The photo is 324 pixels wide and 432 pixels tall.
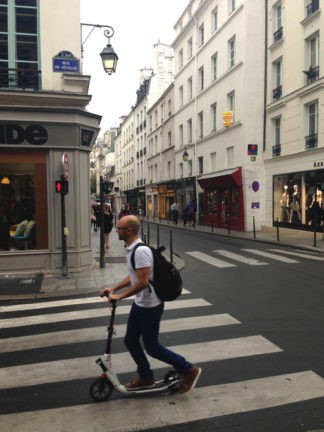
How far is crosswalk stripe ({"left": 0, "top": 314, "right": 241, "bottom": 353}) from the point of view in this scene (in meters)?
5.25

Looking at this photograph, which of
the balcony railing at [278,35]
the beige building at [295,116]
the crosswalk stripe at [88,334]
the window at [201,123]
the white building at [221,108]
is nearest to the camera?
the crosswalk stripe at [88,334]

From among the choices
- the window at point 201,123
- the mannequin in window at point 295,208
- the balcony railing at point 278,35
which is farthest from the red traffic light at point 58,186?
the window at point 201,123

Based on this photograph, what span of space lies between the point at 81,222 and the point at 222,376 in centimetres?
735

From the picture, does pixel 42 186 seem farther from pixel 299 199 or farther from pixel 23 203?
pixel 299 199

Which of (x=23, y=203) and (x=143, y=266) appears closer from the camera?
(x=143, y=266)

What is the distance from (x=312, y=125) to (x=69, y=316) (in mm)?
16016

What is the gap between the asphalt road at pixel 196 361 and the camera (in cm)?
335

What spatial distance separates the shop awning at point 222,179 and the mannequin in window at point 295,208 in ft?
11.9

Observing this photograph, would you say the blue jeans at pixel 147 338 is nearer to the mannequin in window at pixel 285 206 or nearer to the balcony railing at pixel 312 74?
the balcony railing at pixel 312 74

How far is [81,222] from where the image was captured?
10.8m

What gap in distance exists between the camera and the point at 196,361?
14.9ft

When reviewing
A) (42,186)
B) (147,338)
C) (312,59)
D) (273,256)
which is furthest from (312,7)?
(147,338)

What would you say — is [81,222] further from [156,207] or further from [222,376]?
[156,207]

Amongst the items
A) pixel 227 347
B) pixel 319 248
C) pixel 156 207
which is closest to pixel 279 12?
pixel 319 248
